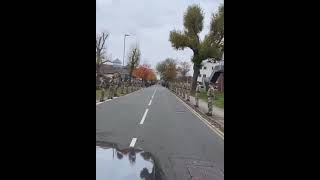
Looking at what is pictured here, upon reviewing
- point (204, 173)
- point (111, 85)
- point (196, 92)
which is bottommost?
point (204, 173)

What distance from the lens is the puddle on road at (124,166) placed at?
175 inches

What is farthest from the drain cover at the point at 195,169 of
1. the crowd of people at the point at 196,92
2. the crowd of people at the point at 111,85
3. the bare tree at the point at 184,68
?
the bare tree at the point at 184,68

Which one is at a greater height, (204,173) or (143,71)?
(143,71)

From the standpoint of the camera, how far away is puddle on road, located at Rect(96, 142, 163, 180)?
4449 millimetres

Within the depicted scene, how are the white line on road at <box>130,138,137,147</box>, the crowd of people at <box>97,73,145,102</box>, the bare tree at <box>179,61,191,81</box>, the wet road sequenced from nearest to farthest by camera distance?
the wet road, the white line on road at <box>130,138,137,147</box>, the crowd of people at <box>97,73,145,102</box>, the bare tree at <box>179,61,191,81</box>

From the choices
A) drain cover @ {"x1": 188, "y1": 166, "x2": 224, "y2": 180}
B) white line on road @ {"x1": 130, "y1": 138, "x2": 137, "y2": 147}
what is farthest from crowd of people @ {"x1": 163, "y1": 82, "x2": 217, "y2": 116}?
drain cover @ {"x1": 188, "y1": 166, "x2": 224, "y2": 180}

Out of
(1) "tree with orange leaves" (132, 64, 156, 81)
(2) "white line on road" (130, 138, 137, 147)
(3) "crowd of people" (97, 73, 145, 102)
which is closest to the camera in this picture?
(2) "white line on road" (130, 138, 137, 147)

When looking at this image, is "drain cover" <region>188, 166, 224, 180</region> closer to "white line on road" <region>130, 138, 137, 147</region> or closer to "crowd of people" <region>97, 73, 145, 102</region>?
"white line on road" <region>130, 138, 137, 147</region>

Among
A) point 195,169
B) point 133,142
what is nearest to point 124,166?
point 195,169

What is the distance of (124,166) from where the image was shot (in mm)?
4855

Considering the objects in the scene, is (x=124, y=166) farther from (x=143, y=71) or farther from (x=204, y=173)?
(x=143, y=71)
